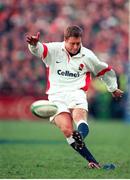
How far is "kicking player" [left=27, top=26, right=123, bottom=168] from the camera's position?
8.52 metres

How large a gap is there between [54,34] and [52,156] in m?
11.9

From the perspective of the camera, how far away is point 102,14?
2183 cm

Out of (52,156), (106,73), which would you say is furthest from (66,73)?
(52,156)

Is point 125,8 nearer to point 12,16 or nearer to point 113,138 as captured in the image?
point 12,16

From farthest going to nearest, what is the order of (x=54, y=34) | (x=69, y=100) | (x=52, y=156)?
(x=54, y=34)
(x=52, y=156)
(x=69, y=100)

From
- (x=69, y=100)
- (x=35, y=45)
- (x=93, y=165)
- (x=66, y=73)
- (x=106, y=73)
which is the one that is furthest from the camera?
(x=106, y=73)

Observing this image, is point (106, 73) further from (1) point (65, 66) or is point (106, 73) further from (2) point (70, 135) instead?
(2) point (70, 135)

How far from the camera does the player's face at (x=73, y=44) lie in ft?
27.8

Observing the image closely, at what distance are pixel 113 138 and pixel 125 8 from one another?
7.55 meters

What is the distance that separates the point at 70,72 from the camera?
880cm

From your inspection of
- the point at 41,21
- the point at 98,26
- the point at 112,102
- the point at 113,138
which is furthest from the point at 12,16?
the point at 113,138

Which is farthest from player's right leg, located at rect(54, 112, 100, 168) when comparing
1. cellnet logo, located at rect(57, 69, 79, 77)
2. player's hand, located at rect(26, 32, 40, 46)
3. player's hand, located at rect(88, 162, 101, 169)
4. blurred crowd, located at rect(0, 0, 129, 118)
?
blurred crowd, located at rect(0, 0, 129, 118)

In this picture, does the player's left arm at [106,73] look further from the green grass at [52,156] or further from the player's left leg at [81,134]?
the green grass at [52,156]

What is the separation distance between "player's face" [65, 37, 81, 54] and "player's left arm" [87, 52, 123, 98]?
29 cm
